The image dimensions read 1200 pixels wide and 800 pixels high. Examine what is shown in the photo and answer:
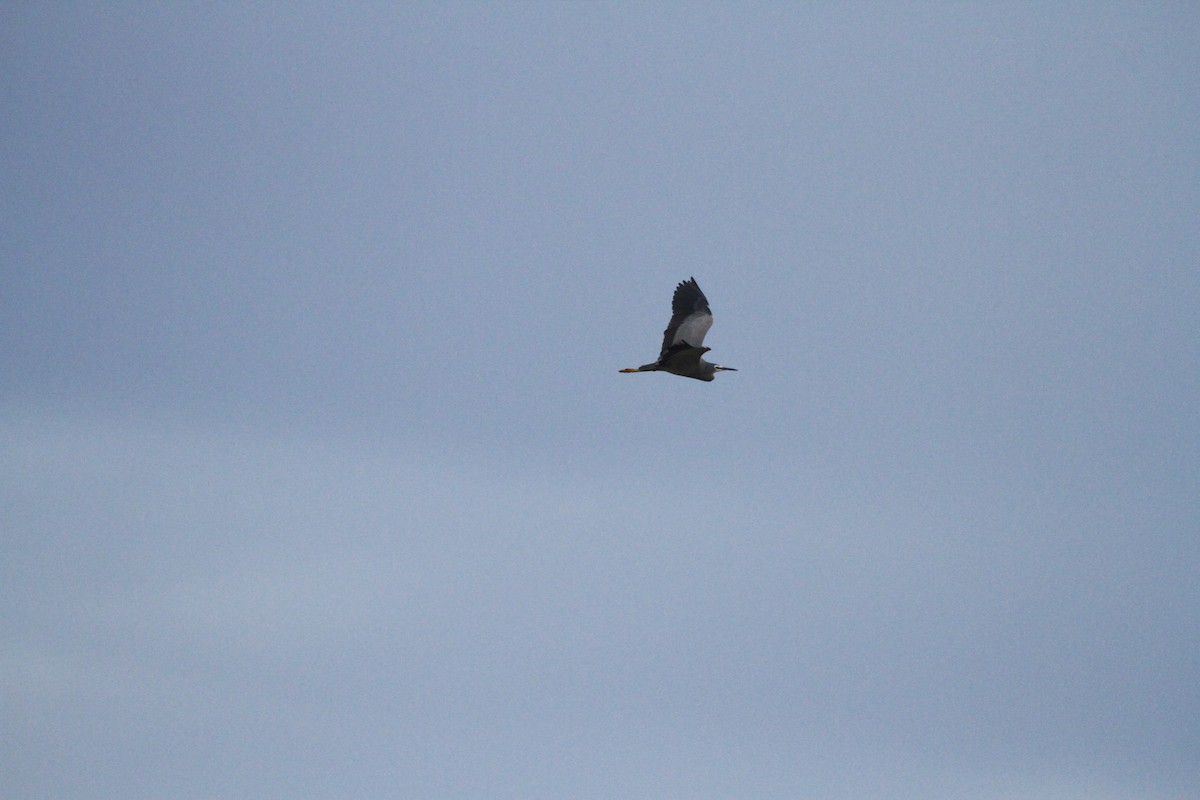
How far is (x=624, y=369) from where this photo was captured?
6694 cm

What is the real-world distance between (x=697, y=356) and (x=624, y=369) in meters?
4.25

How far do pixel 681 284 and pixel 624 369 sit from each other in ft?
18.8

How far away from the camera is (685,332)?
65.8 m

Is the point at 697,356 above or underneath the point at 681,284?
underneath

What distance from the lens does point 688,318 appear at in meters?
66.0

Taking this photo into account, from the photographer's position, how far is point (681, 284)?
67000mm

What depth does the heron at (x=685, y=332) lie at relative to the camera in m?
65.6

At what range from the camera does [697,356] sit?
6562cm

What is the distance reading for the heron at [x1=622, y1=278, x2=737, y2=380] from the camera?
215ft

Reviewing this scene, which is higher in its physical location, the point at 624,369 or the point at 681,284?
Result: the point at 681,284

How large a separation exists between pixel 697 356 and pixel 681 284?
14.4 feet

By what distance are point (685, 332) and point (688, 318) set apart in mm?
846

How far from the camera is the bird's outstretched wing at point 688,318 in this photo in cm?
6575

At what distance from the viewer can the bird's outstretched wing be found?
216ft
